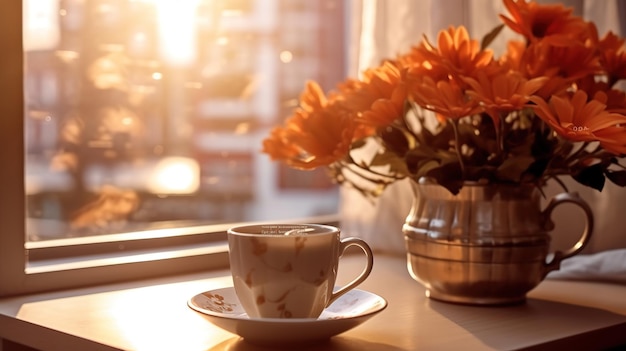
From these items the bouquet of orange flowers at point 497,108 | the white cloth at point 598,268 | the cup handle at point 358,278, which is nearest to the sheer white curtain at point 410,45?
the white cloth at point 598,268

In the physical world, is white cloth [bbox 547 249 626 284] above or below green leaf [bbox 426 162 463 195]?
below

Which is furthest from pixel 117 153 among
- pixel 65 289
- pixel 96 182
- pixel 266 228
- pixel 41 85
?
pixel 266 228

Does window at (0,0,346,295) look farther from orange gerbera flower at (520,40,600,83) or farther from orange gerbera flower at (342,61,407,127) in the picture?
orange gerbera flower at (520,40,600,83)

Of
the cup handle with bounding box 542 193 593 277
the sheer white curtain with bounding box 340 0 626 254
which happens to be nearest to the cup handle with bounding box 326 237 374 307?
the cup handle with bounding box 542 193 593 277

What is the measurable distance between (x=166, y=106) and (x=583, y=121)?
2.71 ft

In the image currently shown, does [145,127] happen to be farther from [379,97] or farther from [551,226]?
[551,226]

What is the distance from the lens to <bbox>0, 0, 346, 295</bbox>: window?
3.86 ft

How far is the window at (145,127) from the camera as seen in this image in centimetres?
118

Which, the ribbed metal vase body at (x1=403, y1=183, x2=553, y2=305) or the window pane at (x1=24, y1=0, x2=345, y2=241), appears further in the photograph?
the window pane at (x1=24, y1=0, x2=345, y2=241)

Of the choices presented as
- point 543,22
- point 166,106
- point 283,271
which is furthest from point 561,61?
point 166,106

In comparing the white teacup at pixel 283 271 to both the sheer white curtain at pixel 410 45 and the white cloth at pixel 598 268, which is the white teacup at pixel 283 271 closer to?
the white cloth at pixel 598 268

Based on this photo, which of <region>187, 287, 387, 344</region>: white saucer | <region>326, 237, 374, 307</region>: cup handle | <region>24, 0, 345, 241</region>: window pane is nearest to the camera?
<region>187, 287, 387, 344</region>: white saucer

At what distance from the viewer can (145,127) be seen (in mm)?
1490

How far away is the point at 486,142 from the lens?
103cm
